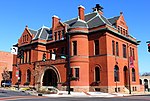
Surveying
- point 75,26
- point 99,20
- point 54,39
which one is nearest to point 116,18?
point 99,20

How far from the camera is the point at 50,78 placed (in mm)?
→ 50094

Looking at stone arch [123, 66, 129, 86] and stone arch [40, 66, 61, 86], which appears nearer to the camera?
stone arch [40, 66, 61, 86]

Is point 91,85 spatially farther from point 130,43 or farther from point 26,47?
point 26,47

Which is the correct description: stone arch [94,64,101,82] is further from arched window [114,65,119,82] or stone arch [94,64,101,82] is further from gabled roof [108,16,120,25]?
gabled roof [108,16,120,25]

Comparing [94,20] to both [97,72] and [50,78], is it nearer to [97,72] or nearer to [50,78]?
[97,72]

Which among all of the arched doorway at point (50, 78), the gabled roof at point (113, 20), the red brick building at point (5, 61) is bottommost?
the arched doorway at point (50, 78)

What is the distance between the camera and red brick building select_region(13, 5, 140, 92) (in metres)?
41.5

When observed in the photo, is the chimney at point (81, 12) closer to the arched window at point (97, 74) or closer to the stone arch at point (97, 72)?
the stone arch at point (97, 72)

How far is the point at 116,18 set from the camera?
1876 inches

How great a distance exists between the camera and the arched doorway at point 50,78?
4872 centimetres

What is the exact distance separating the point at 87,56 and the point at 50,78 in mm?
11316

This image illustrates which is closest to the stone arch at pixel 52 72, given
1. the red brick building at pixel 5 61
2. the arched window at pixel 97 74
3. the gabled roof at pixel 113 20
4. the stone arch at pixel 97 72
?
the stone arch at pixel 97 72

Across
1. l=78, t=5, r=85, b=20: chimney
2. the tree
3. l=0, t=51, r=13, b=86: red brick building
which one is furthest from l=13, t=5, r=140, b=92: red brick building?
l=0, t=51, r=13, b=86: red brick building

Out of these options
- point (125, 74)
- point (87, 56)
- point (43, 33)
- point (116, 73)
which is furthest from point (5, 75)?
point (116, 73)
